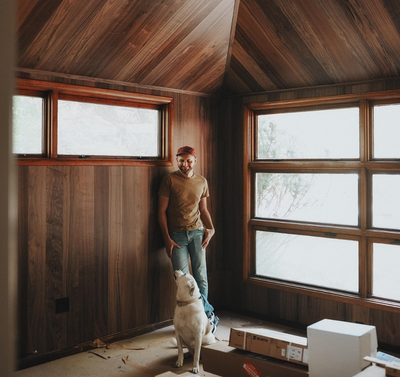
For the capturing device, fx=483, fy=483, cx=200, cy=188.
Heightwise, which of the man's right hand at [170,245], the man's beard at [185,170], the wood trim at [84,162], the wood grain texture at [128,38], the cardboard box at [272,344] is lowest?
the cardboard box at [272,344]

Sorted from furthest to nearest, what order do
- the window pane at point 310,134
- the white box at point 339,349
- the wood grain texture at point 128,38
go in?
the window pane at point 310,134
the wood grain texture at point 128,38
the white box at point 339,349

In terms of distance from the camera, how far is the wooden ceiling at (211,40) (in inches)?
132

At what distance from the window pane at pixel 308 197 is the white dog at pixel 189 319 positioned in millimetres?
1530

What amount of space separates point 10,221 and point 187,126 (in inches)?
174

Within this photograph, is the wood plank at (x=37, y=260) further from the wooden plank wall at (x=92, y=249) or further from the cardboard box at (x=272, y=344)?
the cardboard box at (x=272, y=344)

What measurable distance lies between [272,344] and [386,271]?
5.07ft

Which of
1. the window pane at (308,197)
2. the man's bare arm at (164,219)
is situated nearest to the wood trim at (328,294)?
the window pane at (308,197)

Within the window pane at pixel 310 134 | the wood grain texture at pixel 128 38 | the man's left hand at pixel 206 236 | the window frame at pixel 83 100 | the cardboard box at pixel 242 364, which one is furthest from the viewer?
the man's left hand at pixel 206 236

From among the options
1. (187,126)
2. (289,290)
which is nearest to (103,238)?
(187,126)

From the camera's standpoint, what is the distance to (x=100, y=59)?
149 inches

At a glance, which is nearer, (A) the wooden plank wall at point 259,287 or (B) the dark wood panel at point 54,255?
(B) the dark wood panel at point 54,255

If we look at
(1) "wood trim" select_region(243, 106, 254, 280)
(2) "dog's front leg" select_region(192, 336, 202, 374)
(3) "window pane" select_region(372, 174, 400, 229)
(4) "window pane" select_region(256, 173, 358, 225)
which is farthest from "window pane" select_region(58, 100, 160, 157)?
(3) "window pane" select_region(372, 174, 400, 229)

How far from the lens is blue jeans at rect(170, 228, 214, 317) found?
435 cm

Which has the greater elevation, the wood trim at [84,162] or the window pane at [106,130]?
the window pane at [106,130]
